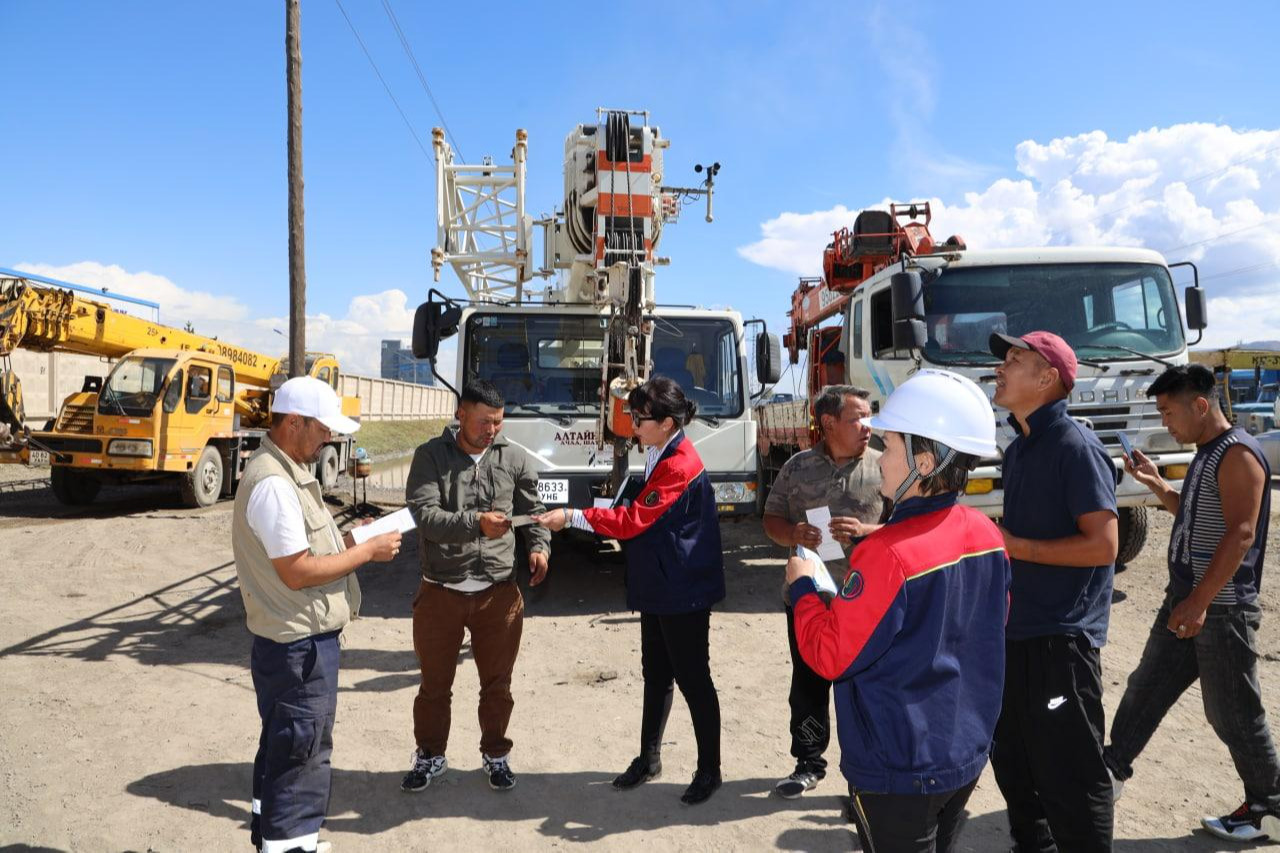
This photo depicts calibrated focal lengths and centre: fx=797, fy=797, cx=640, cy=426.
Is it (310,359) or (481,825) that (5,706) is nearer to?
(481,825)

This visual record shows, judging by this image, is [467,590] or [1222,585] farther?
[467,590]

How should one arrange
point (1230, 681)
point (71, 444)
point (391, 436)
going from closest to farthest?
point (1230, 681) → point (71, 444) → point (391, 436)

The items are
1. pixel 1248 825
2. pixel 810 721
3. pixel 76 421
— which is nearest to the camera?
→ pixel 1248 825

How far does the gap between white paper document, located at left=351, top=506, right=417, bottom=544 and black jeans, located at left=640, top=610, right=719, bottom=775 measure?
113cm

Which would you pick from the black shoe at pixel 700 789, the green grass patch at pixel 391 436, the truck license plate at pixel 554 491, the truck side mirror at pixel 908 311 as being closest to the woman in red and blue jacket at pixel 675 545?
the black shoe at pixel 700 789

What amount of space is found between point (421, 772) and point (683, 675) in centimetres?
128

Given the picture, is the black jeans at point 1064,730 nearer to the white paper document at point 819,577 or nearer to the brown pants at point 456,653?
the white paper document at point 819,577

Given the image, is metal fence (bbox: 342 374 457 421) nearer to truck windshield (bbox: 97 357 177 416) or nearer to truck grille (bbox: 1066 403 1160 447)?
truck windshield (bbox: 97 357 177 416)

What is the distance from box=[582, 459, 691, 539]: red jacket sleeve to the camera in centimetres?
329

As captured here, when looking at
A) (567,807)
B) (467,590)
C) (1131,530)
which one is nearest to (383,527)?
(467,590)

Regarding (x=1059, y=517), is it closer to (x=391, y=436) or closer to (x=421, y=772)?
(x=421, y=772)

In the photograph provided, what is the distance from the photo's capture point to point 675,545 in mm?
3346

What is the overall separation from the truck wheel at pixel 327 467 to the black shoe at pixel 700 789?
12.8m

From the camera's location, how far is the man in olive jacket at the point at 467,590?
355 centimetres
